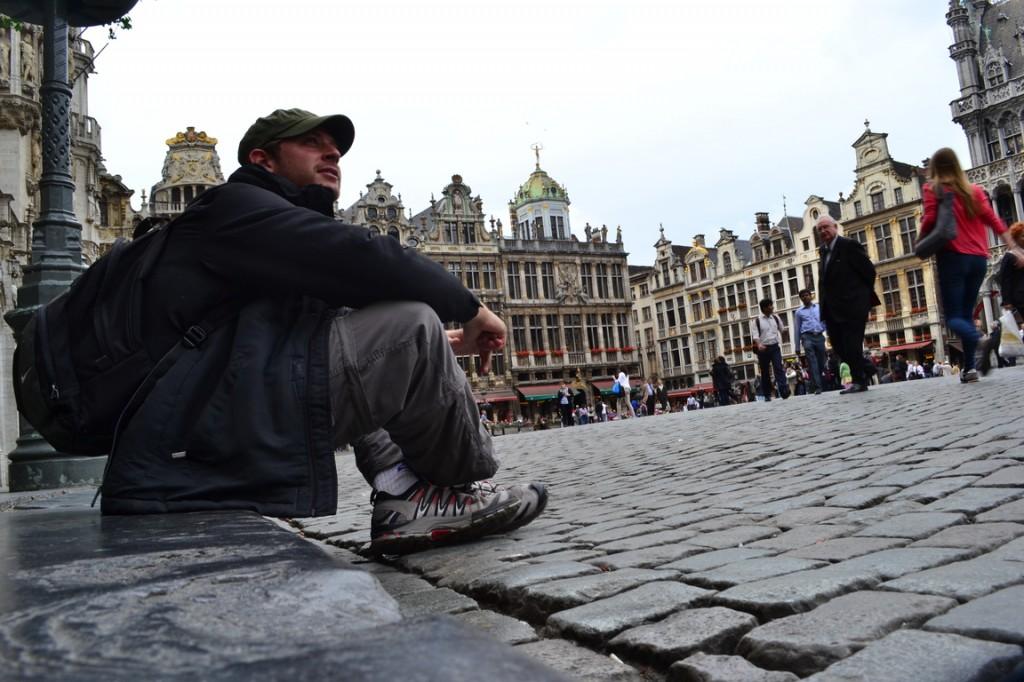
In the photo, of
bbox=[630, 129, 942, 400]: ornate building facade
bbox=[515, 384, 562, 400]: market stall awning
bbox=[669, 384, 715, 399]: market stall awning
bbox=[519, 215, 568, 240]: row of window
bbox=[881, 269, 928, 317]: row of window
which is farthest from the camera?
bbox=[519, 215, 568, 240]: row of window

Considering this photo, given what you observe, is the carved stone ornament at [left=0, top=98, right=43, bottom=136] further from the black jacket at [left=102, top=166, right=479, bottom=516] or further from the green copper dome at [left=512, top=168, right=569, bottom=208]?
the green copper dome at [left=512, top=168, right=569, bottom=208]

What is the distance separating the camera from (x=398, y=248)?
2.23 m

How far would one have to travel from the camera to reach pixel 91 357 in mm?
2131

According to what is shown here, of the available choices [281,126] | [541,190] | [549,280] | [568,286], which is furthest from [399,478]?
[541,190]

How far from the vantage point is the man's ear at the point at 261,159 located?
2494mm

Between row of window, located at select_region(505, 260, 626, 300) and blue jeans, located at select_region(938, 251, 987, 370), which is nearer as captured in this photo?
blue jeans, located at select_region(938, 251, 987, 370)

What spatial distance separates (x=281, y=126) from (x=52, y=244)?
497 cm

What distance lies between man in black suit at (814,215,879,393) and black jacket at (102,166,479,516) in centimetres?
688

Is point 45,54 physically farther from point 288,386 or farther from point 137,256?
point 288,386

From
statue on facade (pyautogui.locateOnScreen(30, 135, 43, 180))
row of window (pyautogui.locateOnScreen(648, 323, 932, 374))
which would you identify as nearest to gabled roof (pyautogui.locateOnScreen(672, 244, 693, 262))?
row of window (pyautogui.locateOnScreen(648, 323, 932, 374))

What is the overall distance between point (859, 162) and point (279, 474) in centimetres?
4870

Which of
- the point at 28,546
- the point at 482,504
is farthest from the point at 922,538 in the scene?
the point at 28,546

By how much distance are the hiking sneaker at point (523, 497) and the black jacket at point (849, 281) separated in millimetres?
6299

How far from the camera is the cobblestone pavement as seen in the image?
53.4 inches
